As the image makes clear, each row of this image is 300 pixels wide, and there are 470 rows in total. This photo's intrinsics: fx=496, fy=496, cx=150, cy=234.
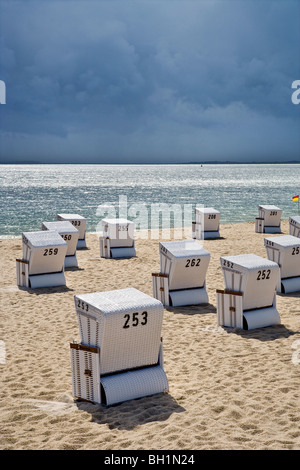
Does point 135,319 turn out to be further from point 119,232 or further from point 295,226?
point 295,226

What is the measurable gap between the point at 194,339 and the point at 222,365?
126 cm

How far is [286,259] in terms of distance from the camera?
1130 cm

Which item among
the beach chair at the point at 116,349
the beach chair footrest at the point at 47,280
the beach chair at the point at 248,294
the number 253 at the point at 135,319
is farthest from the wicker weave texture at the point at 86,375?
→ the beach chair footrest at the point at 47,280

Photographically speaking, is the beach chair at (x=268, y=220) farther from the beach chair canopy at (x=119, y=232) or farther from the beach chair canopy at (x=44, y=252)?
the beach chair canopy at (x=44, y=252)

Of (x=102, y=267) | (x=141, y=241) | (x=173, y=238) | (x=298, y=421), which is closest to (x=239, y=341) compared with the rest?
(x=298, y=421)

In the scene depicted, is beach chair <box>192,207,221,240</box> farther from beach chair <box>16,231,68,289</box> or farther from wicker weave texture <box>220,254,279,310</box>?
wicker weave texture <box>220,254,279,310</box>

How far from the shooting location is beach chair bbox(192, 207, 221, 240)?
2203 centimetres

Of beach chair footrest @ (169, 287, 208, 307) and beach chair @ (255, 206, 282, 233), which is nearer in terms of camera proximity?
beach chair footrest @ (169, 287, 208, 307)

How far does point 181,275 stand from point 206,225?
38.9ft

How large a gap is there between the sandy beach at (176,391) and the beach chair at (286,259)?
65 centimetres

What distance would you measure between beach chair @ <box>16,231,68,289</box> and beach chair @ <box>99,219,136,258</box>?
408cm

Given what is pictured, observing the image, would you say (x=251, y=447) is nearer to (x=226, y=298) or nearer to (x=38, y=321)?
(x=226, y=298)

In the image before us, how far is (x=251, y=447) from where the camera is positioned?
488 cm

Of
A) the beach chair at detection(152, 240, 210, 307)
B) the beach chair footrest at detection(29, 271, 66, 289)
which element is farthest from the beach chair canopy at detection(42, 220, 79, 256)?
the beach chair at detection(152, 240, 210, 307)
